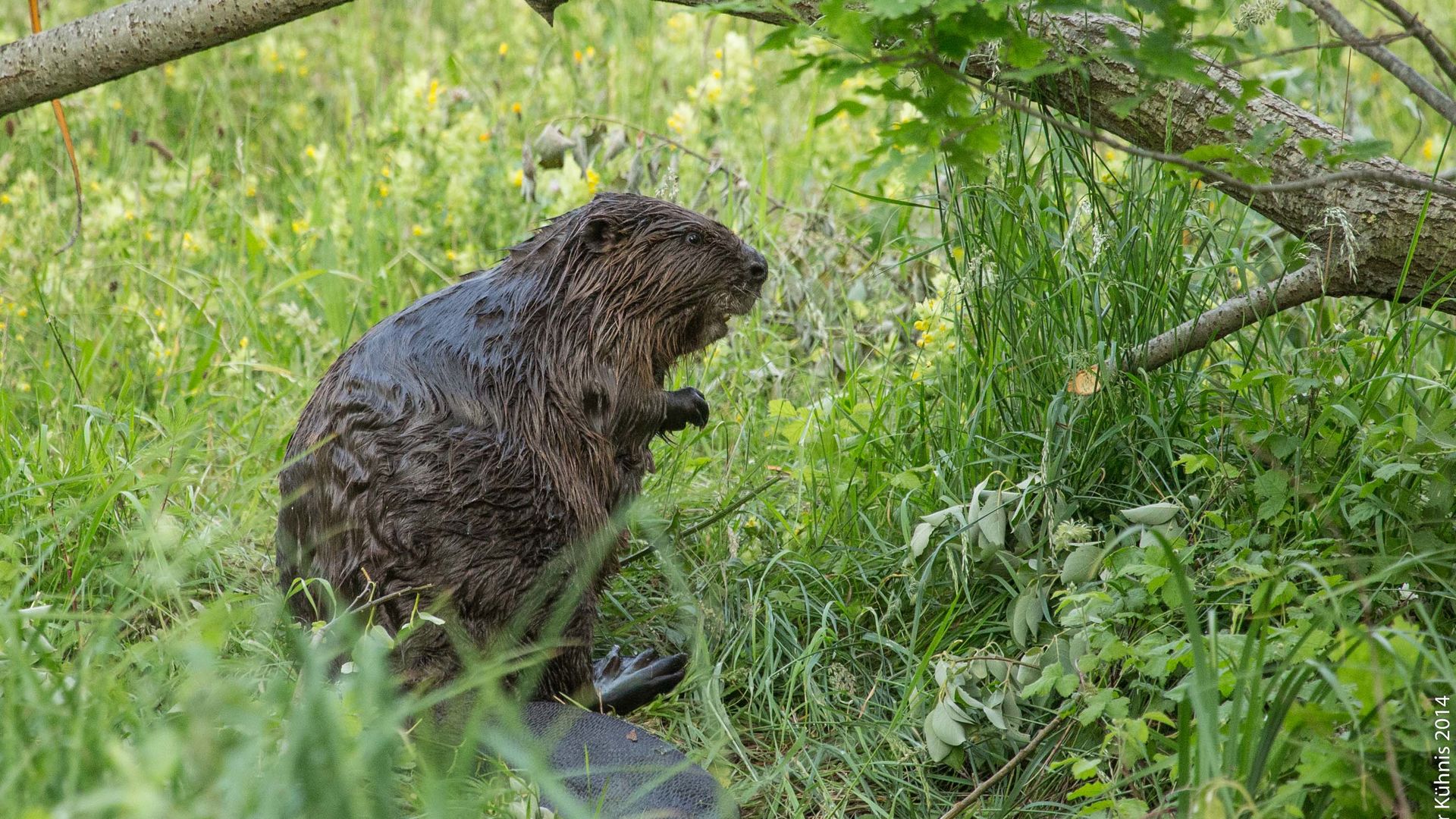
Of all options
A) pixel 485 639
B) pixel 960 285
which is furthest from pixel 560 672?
pixel 960 285

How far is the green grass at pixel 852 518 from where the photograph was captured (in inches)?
64.8

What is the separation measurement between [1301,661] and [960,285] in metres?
1.12

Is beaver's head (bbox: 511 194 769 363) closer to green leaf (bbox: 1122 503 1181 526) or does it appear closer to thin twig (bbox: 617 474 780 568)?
thin twig (bbox: 617 474 780 568)

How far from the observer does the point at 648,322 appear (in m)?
2.54

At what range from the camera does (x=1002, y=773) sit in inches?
83.0

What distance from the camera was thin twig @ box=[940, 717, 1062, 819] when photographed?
2.11m

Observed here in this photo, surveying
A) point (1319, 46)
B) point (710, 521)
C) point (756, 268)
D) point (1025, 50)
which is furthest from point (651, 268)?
point (1319, 46)

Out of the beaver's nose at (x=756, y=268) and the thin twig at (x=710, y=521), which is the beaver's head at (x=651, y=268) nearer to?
the beaver's nose at (x=756, y=268)

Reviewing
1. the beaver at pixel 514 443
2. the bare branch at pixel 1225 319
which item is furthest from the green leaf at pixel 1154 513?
the beaver at pixel 514 443

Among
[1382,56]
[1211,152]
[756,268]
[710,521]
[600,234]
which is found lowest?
[710,521]

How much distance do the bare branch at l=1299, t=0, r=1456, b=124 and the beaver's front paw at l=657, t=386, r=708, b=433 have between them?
130 centimetres

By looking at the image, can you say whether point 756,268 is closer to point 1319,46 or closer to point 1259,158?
point 1259,158

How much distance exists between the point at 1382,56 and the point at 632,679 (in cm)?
167

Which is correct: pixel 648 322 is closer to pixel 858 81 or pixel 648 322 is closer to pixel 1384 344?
pixel 1384 344
